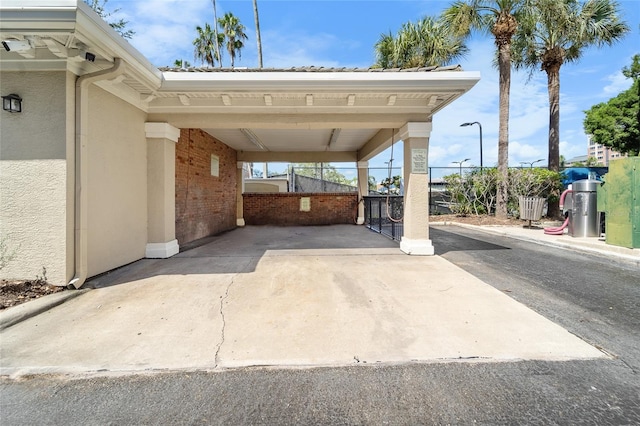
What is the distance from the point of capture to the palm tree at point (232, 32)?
73.8 ft

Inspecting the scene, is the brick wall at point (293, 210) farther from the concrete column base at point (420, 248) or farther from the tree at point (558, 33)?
the tree at point (558, 33)

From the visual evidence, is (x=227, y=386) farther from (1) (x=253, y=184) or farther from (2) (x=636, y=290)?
(1) (x=253, y=184)

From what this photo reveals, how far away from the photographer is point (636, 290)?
399cm

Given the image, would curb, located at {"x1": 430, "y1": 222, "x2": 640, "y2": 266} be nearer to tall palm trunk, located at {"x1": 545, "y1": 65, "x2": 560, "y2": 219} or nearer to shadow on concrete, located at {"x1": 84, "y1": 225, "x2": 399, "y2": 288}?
shadow on concrete, located at {"x1": 84, "y1": 225, "x2": 399, "y2": 288}

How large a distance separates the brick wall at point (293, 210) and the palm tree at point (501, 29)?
623cm

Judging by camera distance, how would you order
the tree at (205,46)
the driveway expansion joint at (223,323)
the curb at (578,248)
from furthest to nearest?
the tree at (205,46) < the curb at (578,248) < the driveway expansion joint at (223,323)

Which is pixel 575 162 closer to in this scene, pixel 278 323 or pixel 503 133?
pixel 503 133

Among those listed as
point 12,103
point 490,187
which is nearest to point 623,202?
point 490,187

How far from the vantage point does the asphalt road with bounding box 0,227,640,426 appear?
5.75 feet

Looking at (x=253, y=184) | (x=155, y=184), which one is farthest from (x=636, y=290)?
(x=253, y=184)

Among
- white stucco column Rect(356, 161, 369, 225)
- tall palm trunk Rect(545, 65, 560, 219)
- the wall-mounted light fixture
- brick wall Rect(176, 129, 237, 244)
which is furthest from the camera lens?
tall palm trunk Rect(545, 65, 560, 219)

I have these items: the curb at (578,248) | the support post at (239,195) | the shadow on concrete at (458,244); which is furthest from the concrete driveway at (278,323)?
the support post at (239,195)

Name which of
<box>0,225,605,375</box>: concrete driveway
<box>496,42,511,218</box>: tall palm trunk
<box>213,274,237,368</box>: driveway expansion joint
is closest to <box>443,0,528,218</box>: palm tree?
<box>496,42,511,218</box>: tall palm trunk

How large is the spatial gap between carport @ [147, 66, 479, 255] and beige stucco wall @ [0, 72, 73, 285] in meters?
1.59
